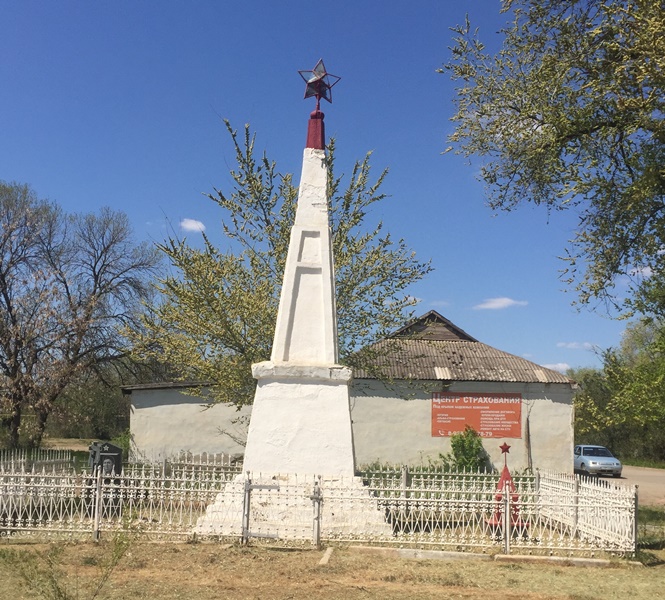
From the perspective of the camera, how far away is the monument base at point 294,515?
962cm

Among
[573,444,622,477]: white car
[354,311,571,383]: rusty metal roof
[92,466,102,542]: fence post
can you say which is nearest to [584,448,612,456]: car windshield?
[573,444,622,477]: white car

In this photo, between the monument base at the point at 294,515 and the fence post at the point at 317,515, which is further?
the monument base at the point at 294,515

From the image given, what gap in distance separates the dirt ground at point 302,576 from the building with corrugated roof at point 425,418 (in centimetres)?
1109

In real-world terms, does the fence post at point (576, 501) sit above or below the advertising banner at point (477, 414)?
below

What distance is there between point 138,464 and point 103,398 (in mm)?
20782

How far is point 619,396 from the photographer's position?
11.1 m

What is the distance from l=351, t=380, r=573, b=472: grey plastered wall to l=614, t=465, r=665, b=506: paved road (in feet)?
7.98

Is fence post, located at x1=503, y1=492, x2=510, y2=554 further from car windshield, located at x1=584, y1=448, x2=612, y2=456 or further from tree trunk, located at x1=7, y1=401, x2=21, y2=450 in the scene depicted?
car windshield, located at x1=584, y1=448, x2=612, y2=456

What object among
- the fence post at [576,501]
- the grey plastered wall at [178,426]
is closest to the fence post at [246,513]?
the fence post at [576,501]

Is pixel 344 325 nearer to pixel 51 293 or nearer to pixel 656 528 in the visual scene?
pixel 656 528

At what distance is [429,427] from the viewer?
67.2 ft

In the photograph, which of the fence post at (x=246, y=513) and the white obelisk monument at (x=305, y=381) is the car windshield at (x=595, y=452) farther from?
the fence post at (x=246, y=513)

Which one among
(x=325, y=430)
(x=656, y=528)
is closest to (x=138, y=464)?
(x=325, y=430)

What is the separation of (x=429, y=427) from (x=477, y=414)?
150 cm
